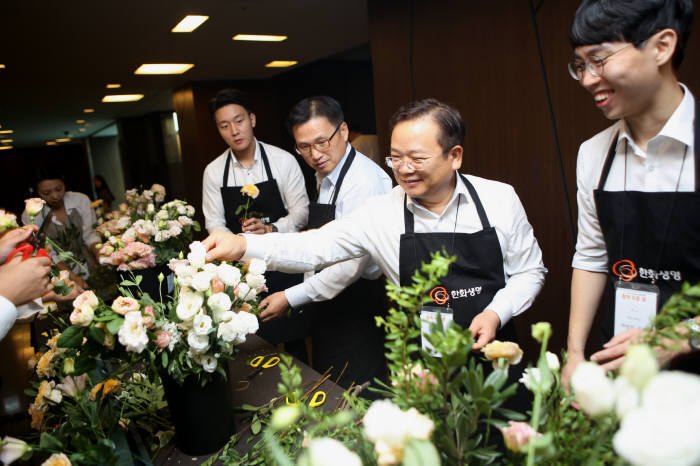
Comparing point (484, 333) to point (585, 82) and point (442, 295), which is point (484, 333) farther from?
point (585, 82)

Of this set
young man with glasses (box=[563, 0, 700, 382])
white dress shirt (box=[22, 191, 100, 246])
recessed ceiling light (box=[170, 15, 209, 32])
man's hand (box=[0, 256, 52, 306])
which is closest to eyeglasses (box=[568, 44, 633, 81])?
young man with glasses (box=[563, 0, 700, 382])

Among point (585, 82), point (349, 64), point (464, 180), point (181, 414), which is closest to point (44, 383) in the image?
point (181, 414)

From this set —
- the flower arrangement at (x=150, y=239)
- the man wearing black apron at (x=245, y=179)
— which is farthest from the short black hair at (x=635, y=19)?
the man wearing black apron at (x=245, y=179)

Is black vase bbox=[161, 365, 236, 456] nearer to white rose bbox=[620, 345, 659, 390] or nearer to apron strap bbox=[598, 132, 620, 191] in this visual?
white rose bbox=[620, 345, 659, 390]

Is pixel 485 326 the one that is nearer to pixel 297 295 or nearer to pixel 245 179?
pixel 297 295

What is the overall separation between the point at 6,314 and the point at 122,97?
9275 mm

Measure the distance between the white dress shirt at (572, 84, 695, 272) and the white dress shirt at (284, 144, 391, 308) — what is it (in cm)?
94

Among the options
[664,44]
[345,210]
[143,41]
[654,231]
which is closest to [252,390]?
[345,210]

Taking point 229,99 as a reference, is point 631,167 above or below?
below

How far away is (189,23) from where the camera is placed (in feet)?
16.2

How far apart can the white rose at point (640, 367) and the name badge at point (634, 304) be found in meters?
0.99

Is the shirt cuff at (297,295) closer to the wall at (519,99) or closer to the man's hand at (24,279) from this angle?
the man's hand at (24,279)

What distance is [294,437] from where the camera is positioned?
1.13 meters

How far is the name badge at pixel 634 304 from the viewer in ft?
4.20
